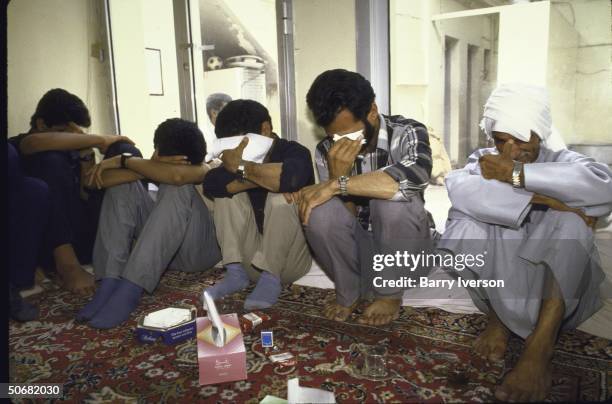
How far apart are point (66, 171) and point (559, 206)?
80.1 inches

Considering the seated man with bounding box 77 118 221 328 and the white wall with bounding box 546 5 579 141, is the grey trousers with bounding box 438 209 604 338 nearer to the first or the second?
the seated man with bounding box 77 118 221 328

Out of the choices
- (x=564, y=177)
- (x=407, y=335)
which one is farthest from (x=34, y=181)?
(x=564, y=177)

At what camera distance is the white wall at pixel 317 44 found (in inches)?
106

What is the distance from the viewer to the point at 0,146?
1171 millimetres

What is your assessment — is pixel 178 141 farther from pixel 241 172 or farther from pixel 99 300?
pixel 99 300

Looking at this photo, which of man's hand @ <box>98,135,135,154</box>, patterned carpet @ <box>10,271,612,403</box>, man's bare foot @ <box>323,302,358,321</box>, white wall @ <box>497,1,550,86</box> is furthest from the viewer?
white wall @ <box>497,1,550,86</box>

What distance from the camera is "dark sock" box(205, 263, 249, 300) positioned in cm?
186

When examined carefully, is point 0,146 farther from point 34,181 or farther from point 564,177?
point 564,177

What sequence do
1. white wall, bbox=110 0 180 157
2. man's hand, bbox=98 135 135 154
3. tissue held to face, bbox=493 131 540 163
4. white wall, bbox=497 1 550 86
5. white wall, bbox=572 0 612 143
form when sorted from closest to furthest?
1. tissue held to face, bbox=493 131 540 163
2. man's hand, bbox=98 135 135 154
3. white wall, bbox=572 0 612 143
4. white wall, bbox=497 1 550 86
5. white wall, bbox=110 0 180 157

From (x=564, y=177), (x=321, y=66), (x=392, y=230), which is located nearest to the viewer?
(x=564, y=177)

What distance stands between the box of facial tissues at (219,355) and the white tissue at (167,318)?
0.82 feet

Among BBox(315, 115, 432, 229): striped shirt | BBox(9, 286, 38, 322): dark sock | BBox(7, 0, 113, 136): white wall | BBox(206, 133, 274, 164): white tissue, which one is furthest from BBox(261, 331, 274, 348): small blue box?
BBox(7, 0, 113, 136): white wall

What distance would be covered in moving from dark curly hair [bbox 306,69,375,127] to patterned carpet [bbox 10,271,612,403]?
0.76 m

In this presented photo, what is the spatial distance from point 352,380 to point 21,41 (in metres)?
3.00
